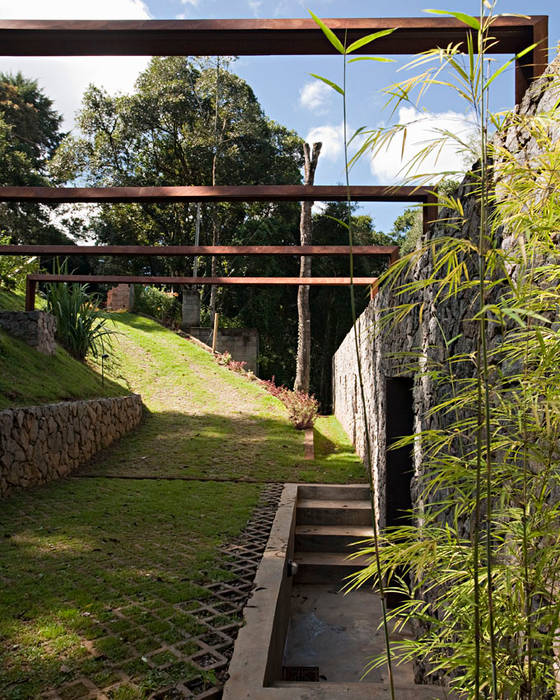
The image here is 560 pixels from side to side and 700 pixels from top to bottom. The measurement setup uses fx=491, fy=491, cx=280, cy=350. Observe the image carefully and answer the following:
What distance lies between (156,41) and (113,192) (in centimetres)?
162

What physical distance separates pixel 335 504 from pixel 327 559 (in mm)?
830

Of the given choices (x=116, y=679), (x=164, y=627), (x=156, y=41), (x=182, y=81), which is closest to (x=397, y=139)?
(x=156, y=41)

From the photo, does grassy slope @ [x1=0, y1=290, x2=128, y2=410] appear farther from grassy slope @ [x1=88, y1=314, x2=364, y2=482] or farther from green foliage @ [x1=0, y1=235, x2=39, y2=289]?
grassy slope @ [x1=88, y1=314, x2=364, y2=482]

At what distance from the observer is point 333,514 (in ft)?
18.5

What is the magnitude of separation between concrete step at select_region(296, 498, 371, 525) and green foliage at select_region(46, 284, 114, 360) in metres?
5.79

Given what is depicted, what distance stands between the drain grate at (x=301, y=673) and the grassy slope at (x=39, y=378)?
4076 mm

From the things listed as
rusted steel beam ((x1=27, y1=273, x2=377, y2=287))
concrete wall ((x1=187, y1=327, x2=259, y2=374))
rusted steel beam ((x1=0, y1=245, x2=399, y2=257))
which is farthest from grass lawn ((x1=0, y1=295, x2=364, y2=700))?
concrete wall ((x1=187, y1=327, x2=259, y2=374))

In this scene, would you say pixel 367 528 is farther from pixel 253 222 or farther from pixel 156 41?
pixel 253 222

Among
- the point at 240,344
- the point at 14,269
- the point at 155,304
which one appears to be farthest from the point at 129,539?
the point at 155,304

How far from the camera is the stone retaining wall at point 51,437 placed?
16.8 feet

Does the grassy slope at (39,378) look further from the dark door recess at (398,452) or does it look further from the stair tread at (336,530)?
the dark door recess at (398,452)

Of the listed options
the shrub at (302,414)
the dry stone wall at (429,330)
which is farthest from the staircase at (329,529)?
the shrub at (302,414)

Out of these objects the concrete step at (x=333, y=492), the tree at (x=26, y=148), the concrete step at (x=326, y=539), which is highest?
the tree at (x=26, y=148)

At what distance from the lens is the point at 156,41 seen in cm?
260
